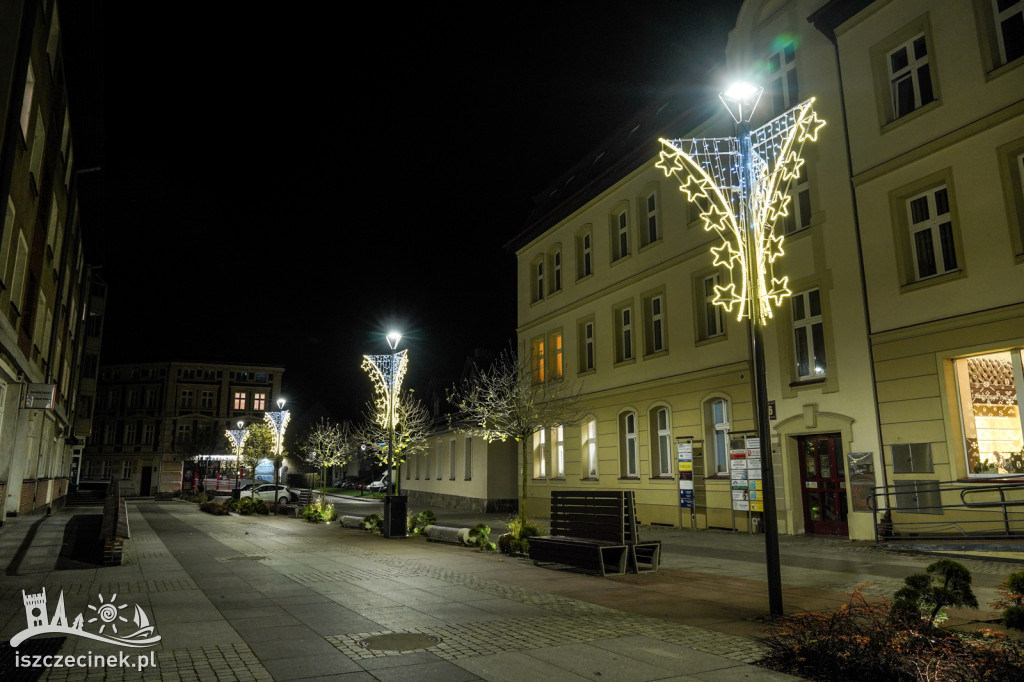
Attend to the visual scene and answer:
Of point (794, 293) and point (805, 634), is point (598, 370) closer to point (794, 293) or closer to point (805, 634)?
point (794, 293)

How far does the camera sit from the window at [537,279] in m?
31.2

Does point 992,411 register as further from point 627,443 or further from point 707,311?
point 627,443

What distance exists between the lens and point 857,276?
1612cm

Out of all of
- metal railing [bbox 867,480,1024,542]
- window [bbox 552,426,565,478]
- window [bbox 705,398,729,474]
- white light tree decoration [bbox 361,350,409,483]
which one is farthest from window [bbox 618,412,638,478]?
metal railing [bbox 867,480,1024,542]

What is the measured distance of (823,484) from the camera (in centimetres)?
1698

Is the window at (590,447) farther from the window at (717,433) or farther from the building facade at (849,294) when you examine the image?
the window at (717,433)

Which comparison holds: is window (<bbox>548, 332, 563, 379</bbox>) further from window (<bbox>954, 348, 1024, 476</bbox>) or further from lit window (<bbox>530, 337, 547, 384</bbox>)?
window (<bbox>954, 348, 1024, 476</bbox>)

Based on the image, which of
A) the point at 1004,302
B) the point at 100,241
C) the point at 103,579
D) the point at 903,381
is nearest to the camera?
the point at 103,579

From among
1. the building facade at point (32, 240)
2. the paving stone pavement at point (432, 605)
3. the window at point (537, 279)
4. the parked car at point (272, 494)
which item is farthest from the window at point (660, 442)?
the parked car at point (272, 494)

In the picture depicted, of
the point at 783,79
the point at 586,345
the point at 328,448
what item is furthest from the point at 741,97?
the point at 328,448

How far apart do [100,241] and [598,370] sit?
28.9m

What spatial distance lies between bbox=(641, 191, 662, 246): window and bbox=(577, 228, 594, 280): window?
3556mm

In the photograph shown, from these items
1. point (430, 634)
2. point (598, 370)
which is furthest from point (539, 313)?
point (430, 634)

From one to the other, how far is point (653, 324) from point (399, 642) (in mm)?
18228
